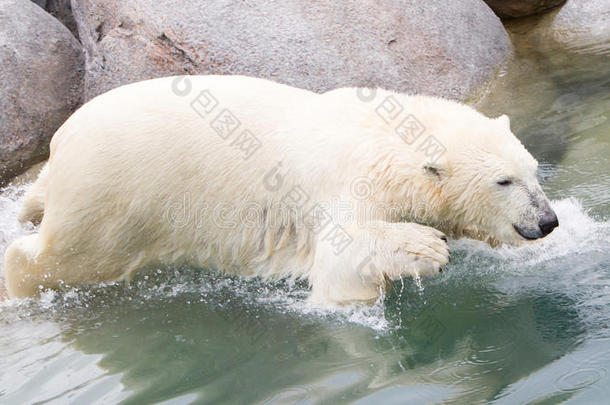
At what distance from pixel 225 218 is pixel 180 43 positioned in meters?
2.99

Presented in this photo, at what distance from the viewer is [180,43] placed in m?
6.71

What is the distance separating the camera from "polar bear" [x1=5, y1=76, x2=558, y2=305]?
3777 millimetres

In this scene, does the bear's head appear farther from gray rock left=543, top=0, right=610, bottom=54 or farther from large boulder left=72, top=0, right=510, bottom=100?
gray rock left=543, top=0, right=610, bottom=54

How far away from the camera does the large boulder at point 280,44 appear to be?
6.71 metres

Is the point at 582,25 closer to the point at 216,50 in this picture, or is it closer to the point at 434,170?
the point at 216,50

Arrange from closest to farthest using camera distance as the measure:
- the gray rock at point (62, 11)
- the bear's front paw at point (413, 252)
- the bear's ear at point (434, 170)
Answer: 1. the bear's front paw at point (413, 252)
2. the bear's ear at point (434, 170)
3. the gray rock at point (62, 11)

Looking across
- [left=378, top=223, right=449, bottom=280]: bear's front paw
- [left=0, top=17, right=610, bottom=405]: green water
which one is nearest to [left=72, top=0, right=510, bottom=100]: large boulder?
[left=0, top=17, right=610, bottom=405]: green water

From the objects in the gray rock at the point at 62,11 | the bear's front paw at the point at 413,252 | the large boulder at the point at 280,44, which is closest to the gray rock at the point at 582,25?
the large boulder at the point at 280,44

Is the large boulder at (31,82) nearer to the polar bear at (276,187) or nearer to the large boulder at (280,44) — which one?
the large boulder at (280,44)

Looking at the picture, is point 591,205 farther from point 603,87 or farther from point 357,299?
point 603,87

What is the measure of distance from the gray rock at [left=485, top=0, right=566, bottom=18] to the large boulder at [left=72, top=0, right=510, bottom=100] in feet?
6.28

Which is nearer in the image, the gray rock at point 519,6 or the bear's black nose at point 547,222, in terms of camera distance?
the bear's black nose at point 547,222

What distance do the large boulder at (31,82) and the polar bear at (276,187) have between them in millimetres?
2557

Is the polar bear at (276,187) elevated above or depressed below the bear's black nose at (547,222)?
above
